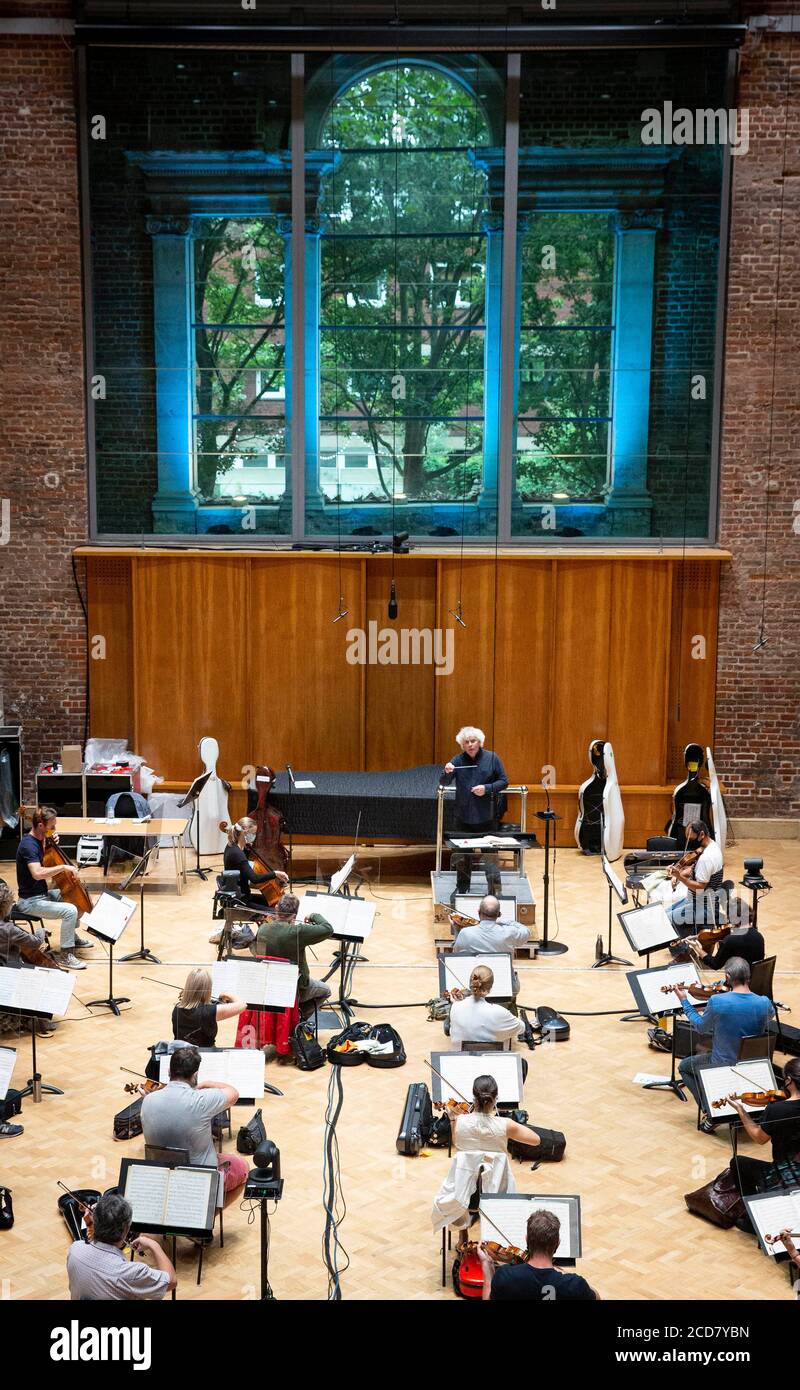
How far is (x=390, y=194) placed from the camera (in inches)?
567

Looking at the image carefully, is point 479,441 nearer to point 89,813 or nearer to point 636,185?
point 636,185

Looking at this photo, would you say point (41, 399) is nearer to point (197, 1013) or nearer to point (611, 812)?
point (611, 812)

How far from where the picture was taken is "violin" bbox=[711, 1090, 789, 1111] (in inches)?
292

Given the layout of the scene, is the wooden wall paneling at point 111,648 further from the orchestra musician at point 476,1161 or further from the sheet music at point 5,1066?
the orchestra musician at point 476,1161

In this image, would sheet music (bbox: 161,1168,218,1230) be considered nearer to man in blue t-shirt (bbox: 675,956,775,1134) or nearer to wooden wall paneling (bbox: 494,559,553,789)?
man in blue t-shirt (bbox: 675,956,775,1134)

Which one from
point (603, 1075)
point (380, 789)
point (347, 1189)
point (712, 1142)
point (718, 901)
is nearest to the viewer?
point (347, 1189)

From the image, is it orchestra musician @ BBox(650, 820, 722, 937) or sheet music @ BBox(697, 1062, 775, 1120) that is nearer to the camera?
sheet music @ BBox(697, 1062, 775, 1120)

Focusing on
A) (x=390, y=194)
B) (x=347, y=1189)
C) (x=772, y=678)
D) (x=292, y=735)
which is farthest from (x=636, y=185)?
(x=347, y=1189)

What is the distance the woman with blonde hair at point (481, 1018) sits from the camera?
8.01 metres

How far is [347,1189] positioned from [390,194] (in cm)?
1024

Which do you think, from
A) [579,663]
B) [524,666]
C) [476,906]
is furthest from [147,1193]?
[579,663]

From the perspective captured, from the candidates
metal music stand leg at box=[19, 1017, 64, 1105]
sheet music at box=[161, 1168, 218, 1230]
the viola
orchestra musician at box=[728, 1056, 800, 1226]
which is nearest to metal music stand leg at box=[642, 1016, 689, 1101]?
orchestra musician at box=[728, 1056, 800, 1226]

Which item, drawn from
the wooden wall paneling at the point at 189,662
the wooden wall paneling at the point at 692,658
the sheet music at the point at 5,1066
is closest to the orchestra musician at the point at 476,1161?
the sheet music at the point at 5,1066

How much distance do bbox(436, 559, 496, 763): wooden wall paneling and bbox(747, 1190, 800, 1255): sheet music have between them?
323 inches
